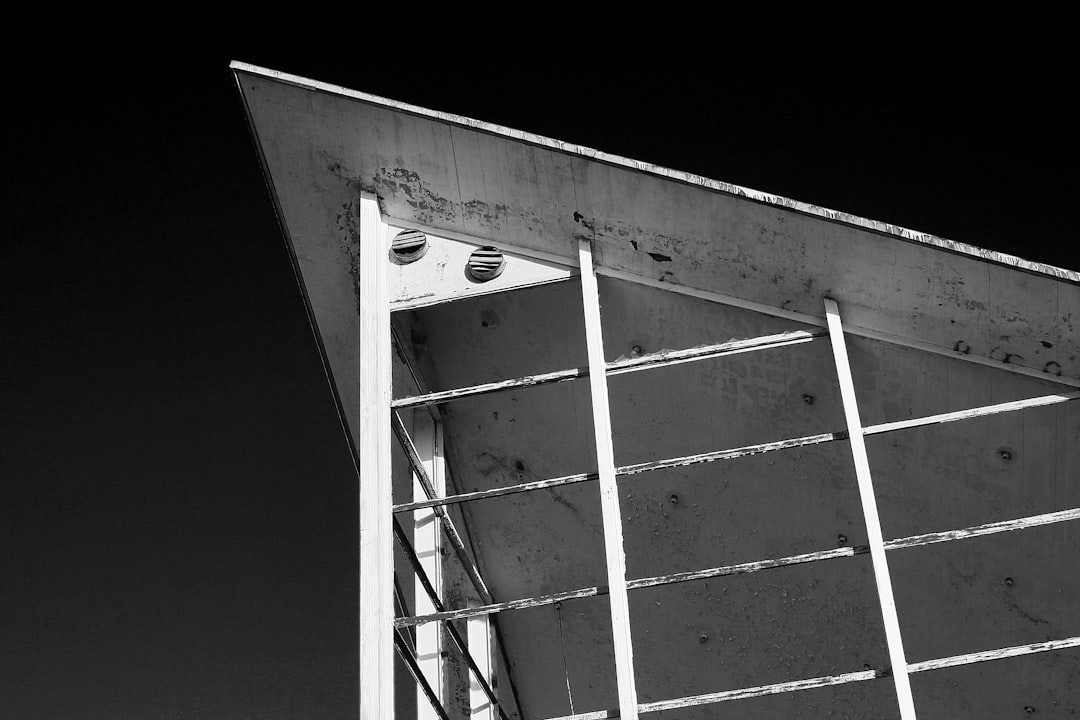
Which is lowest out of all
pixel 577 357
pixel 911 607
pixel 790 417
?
pixel 911 607

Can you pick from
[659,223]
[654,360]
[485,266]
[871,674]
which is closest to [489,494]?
[654,360]

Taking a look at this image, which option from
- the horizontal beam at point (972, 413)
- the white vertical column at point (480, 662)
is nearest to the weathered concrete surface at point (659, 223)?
the horizontal beam at point (972, 413)

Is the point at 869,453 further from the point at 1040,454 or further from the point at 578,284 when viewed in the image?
the point at 578,284

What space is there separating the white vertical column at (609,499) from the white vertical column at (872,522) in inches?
49.2

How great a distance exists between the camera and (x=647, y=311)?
26.1 feet

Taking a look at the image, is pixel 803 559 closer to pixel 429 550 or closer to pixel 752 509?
pixel 752 509

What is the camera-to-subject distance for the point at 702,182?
732cm

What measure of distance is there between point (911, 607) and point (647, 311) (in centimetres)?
266

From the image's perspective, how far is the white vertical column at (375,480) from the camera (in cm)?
679

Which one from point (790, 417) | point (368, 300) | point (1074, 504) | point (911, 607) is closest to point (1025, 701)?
point (911, 607)

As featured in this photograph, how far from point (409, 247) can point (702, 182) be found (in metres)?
1.90

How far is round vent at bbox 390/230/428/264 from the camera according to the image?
8.11m

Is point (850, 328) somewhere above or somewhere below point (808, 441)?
above

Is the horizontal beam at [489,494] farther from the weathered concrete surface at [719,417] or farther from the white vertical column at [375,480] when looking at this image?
the weathered concrete surface at [719,417]
